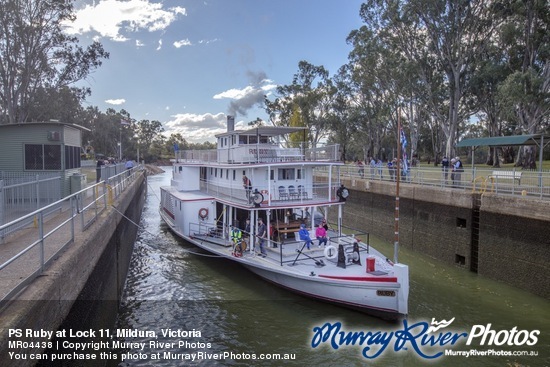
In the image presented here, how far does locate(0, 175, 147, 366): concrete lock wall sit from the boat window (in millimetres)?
6918

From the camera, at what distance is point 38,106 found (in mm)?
40406

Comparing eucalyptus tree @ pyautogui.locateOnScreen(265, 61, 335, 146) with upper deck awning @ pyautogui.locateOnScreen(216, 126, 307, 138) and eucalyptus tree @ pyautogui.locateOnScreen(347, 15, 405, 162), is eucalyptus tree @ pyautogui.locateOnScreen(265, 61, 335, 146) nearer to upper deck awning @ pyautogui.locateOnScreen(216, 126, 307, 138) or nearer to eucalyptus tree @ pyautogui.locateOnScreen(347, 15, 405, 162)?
eucalyptus tree @ pyautogui.locateOnScreen(347, 15, 405, 162)

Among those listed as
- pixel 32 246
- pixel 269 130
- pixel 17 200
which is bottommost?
pixel 32 246

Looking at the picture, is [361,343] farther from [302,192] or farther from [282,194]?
[302,192]

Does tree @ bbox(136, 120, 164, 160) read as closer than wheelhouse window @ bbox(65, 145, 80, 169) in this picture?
No

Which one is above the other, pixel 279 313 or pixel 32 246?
pixel 32 246

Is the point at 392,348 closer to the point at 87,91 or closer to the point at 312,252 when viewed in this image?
the point at 312,252

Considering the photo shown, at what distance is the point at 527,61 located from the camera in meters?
34.3

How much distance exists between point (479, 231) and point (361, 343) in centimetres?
855

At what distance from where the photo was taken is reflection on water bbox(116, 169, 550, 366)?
1007 cm

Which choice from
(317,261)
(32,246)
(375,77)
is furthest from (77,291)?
(375,77)
